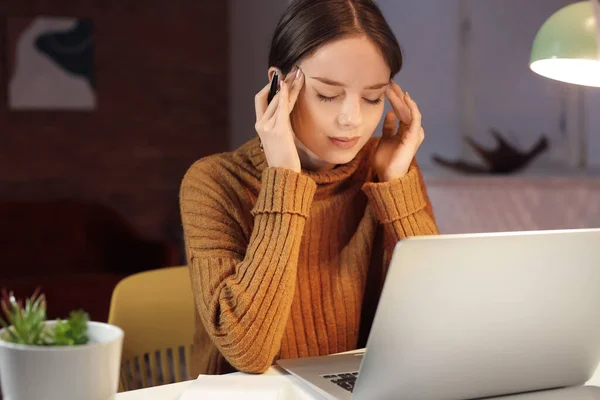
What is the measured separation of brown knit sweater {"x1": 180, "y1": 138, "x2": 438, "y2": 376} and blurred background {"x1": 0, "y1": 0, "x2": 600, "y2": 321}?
1.37 metres

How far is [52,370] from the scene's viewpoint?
65 cm

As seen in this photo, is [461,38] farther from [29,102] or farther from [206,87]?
[29,102]

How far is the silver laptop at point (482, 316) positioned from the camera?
75 cm

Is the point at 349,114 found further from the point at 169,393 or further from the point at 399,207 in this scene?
the point at 169,393

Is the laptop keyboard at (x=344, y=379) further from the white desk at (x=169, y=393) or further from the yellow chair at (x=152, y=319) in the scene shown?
the yellow chair at (x=152, y=319)

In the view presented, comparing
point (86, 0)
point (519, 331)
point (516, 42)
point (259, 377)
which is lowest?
point (259, 377)

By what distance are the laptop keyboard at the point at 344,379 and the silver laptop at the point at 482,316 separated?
3cm

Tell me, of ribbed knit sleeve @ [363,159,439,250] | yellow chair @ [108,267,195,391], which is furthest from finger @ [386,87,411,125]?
yellow chair @ [108,267,195,391]

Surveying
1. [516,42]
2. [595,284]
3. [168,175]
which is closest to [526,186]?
[516,42]

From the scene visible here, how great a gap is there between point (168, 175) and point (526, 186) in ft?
8.32

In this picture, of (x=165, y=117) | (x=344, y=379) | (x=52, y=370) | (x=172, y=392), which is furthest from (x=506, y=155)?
(x=165, y=117)

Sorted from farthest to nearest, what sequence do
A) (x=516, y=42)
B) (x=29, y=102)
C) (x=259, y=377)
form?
(x=29, y=102)
(x=516, y=42)
(x=259, y=377)

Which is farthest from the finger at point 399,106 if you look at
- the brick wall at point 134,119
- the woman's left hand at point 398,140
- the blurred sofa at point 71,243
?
the brick wall at point 134,119

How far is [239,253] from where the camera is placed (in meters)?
1.25
